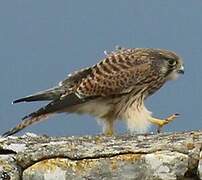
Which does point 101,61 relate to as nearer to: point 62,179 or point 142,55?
point 142,55

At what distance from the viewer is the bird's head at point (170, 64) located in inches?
319

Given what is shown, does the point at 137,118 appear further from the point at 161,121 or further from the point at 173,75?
the point at 173,75

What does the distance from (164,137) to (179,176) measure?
2.24 feet

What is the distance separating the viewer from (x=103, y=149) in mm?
3957

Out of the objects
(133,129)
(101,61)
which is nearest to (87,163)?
(133,129)

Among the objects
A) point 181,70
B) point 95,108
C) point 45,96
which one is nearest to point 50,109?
point 45,96

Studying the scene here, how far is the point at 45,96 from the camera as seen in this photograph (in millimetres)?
7395

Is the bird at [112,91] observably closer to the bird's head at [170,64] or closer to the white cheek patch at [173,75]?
the bird's head at [170,64]

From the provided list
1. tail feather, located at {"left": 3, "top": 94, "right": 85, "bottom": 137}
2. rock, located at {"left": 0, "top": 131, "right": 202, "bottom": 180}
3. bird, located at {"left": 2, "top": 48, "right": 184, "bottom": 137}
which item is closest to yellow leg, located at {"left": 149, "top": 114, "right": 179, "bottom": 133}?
bird, located at {"left": 2, "top": 48, "right": 184, "bottom": 137}

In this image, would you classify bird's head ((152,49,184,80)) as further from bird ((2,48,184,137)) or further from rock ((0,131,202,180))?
rock ((0,131,202,180))

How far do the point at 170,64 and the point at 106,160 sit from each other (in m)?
4.51

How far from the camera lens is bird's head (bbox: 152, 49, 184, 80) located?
8.09 metres

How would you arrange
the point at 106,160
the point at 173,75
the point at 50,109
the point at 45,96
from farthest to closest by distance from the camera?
the point at 173,75 < the point at 45,96 < the point at 50,109 < the point at 106,160

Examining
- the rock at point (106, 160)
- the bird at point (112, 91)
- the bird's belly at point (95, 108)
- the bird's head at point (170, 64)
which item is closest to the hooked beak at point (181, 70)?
the bird's head at point (170, 64)
